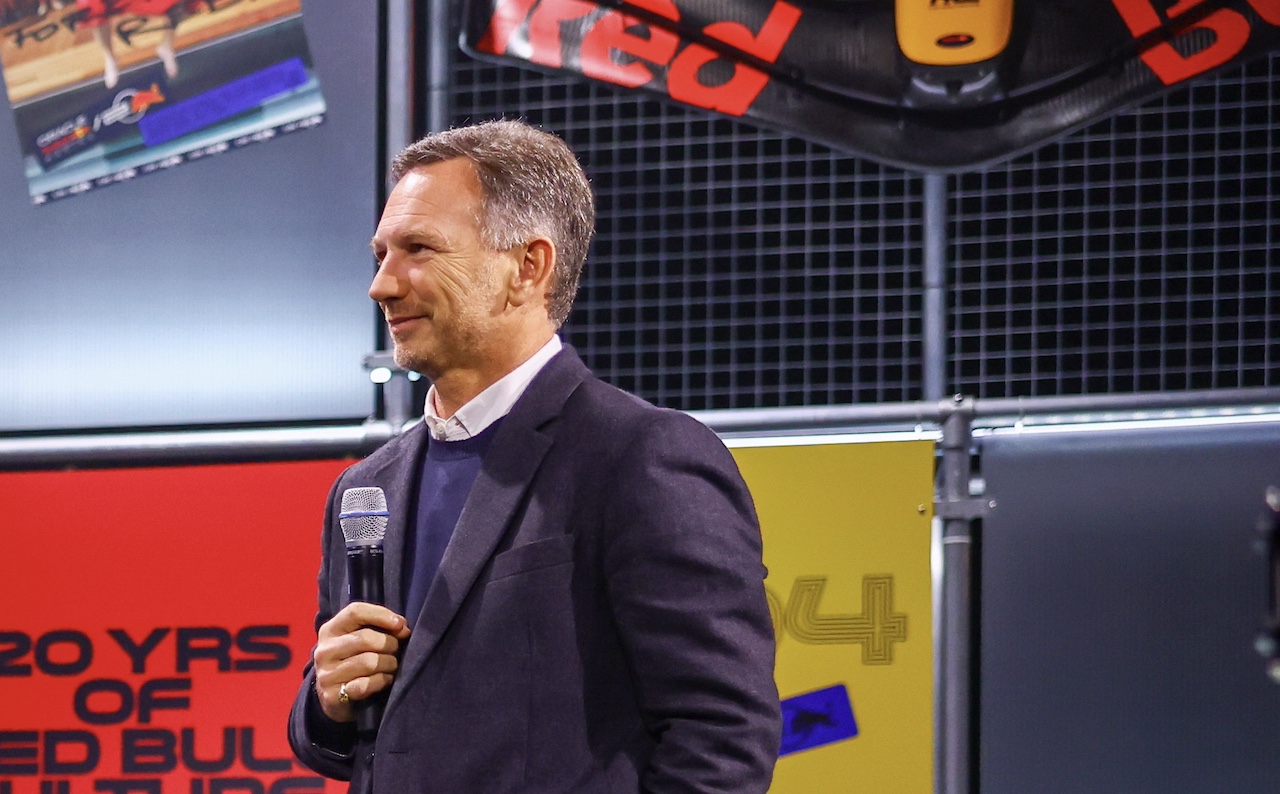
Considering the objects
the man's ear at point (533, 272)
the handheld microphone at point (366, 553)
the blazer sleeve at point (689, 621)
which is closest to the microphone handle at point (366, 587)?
the handheld microphone at point (366, 553)

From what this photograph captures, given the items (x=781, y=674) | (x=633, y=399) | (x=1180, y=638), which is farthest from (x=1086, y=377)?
(x=633, y=399)

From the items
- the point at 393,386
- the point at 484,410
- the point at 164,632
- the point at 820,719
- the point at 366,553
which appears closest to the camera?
the point at 366,553

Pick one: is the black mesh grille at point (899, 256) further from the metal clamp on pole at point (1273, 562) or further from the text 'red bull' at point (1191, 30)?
the metal clamp on pole at point (1273, 562)

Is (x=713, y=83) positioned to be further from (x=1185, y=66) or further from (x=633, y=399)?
(x=633, y=399)

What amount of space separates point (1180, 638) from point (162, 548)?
2.60m

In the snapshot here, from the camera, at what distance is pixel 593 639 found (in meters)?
1.98

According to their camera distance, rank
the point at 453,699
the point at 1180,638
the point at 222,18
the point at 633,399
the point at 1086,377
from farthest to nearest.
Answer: the point at 222,18
the point at 1086,377
the point at 1180,638
the point at 633,399
the point at 453,699

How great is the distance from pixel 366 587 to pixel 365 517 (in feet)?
0.30

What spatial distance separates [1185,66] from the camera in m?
3.83

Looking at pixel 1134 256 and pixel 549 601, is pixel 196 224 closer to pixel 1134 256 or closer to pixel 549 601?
pixel 1134 256

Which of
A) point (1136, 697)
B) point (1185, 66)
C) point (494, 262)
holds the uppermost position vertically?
point (1185, 66)

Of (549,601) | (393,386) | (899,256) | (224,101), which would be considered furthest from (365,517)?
(224,101)

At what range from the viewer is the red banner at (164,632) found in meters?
4.01

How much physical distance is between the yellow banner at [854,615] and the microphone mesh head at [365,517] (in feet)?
6.16
